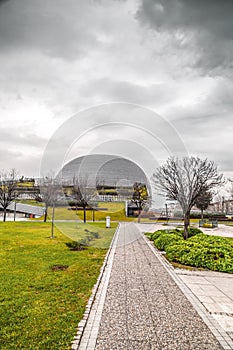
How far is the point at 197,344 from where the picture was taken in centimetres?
409

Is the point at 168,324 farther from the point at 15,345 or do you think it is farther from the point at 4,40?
the point at 4,40

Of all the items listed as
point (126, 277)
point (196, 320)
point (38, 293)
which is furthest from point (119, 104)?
point (196, 320)

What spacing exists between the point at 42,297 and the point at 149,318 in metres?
2.47

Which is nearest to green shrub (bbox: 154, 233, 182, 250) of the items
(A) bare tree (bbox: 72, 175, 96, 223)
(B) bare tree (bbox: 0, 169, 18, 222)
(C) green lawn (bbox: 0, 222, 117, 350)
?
(C) green lawn (bbox: 0, 222, 117, 350)

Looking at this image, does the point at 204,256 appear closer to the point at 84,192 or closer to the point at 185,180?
the point at 185,180

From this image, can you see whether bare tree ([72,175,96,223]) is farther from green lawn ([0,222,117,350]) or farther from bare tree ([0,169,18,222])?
green lawn ([0,222,117,350])

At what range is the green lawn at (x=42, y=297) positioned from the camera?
13.7 feet

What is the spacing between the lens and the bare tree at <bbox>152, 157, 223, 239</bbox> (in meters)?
15.7

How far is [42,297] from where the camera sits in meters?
6.03

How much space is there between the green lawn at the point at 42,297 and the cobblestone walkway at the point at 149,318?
0.58 metres

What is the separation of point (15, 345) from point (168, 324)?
8.27 feet

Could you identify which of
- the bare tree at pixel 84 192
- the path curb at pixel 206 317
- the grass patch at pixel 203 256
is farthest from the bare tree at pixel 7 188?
the path curb at pixel 206 317

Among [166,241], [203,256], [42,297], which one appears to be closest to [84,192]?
[166,241]

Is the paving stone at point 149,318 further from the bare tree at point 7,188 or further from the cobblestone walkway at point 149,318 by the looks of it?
the bare tree at point 7,188
